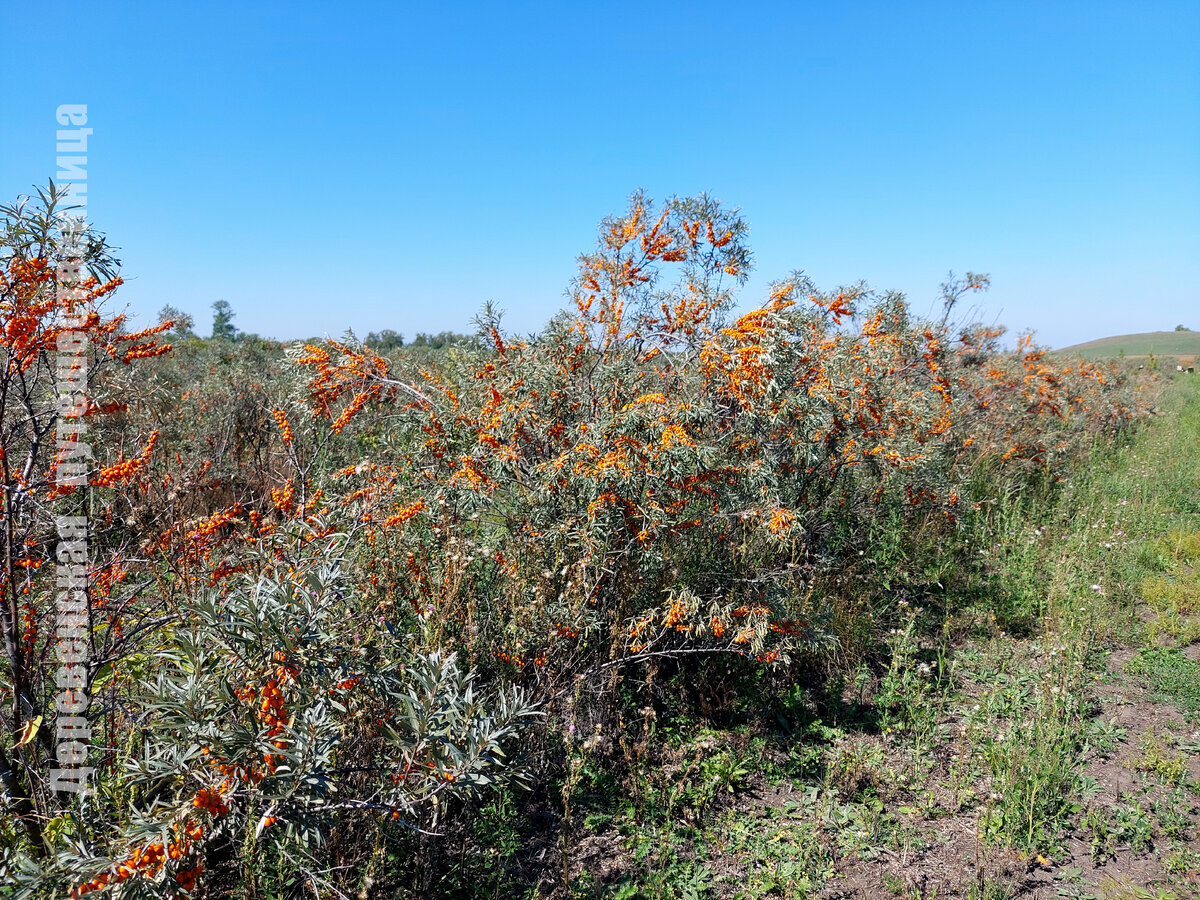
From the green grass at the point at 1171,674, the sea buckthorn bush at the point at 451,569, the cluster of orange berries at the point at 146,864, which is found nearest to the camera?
the cluster of orange berries at the point at 146,864

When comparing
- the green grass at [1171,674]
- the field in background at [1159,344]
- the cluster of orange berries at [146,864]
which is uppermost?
the field in background at [1159,344]

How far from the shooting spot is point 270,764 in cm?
169

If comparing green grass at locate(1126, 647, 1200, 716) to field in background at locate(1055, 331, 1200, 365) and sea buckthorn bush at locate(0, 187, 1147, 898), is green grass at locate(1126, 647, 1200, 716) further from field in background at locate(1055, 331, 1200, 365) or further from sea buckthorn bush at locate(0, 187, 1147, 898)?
field in background at locate(1055, 331, 1200, 365)

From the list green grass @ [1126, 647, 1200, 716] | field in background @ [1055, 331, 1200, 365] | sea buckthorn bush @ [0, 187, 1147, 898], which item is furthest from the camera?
field in background @ [1055, 331, 1200, 365]

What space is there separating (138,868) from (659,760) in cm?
238

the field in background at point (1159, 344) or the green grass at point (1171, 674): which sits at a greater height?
the field in background at point (1159, 344)

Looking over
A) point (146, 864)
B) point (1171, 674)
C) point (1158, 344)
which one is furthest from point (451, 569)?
point (1158, 344)

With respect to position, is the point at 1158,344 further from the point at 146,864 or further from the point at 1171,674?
the point at 146,864

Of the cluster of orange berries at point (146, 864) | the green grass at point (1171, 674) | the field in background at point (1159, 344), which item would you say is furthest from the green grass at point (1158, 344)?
the cluster of orange berries at point (146, 864)

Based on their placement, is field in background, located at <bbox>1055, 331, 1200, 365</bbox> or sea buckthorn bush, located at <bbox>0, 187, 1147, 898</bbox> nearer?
sea buckthorn bush, located at <bbox>0, 187, 1147, 898</bbox>

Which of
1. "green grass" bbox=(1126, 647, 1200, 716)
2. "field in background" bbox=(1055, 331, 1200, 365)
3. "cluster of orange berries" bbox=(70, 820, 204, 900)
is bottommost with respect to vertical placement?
"green grass" bbox=(1126, 647, 1200, 716)

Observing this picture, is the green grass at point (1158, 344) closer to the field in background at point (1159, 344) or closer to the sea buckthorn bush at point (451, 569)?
the field in background at point (1159, 344)

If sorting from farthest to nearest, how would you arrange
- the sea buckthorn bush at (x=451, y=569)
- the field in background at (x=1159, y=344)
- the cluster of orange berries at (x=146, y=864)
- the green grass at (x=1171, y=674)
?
the field in background at (x=1159, y=344) < the green grass at (x=1171, y=674) < the sea buckthorn bush at (x=451, y=569) < the cluster of orange berries at (x=146, y=864)

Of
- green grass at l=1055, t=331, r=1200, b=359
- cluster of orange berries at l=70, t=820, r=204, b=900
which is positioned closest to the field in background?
green grass at l=1055, t=331, r=1200, b=359
